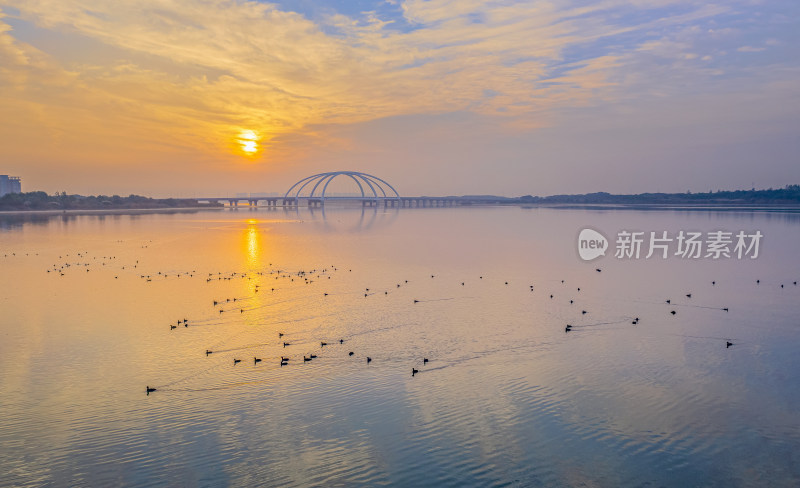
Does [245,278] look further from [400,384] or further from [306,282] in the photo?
[400,384]

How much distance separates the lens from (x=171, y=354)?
1641 centimetres

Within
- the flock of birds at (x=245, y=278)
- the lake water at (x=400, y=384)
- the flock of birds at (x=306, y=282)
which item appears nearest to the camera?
the lake water at (x=400, y=384)

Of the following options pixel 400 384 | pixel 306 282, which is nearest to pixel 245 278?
pixel 306 282

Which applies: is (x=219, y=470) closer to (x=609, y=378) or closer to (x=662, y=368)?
(x=609, y=378)

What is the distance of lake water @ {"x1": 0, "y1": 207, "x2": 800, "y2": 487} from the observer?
10023 mm

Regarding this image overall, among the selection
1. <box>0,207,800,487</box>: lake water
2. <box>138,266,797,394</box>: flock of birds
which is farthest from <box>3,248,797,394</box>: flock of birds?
<box>0,207,800,487</box>: lake water

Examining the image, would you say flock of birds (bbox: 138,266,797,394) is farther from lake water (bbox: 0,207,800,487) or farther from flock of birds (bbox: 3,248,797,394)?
lake water (bbox: 0,207,800,487)

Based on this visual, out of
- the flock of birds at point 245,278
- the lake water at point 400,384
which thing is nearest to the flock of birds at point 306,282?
the flock of birds at point 245,278

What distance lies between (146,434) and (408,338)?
904 centimetres

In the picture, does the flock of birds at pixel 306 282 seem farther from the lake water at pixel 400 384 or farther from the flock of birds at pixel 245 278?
the lake water at pixel 400 384

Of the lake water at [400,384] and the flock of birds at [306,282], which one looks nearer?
the lake water at [400,384]

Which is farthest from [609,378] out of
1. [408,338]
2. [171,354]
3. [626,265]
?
[626,265]

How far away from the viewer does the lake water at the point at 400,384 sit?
32.9ft

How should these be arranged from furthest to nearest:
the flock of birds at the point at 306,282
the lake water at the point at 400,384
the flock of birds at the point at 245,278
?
1. the flock of birds at the point at 245,278
2. the flock of birds at the point at 306,282
3. the lake water at the point at 400,384
